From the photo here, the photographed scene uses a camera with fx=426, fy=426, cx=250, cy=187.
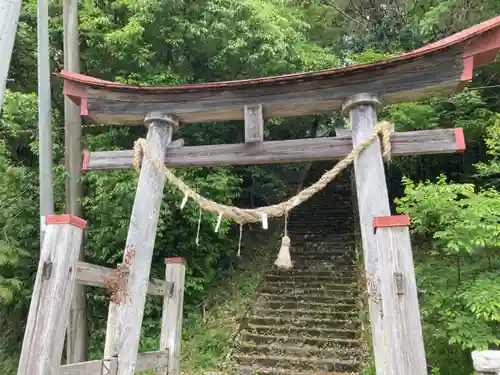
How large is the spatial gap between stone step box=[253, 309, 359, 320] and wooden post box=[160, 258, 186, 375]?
8.55 feet

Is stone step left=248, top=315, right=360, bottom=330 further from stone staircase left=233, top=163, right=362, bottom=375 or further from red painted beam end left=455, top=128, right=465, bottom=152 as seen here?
red painted beam end left=455, top=128, right=465, bottom=152

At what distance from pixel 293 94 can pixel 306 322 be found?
4.35 meters

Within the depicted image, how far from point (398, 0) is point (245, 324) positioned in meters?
8.83

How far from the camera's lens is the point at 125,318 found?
12.0ft

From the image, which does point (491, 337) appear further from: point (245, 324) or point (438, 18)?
point (438, 18)

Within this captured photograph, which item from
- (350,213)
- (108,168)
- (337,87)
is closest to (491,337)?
(337,87)

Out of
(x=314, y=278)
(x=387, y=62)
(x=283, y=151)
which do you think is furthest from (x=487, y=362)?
(x=314, y=278)

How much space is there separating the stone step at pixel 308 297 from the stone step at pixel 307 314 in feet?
1.15

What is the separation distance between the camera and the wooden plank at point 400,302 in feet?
9.10

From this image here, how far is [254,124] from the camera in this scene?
3.98 m

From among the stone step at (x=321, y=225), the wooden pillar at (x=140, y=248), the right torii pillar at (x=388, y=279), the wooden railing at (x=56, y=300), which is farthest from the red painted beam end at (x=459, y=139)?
the stone step at (x=321, y=225)

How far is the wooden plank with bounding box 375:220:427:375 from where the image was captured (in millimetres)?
2773

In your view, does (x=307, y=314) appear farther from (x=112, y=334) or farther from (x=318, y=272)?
(x=112, y=334)

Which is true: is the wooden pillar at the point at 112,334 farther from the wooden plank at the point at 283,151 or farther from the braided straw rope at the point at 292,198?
the wooden plank at the point at 283,151
